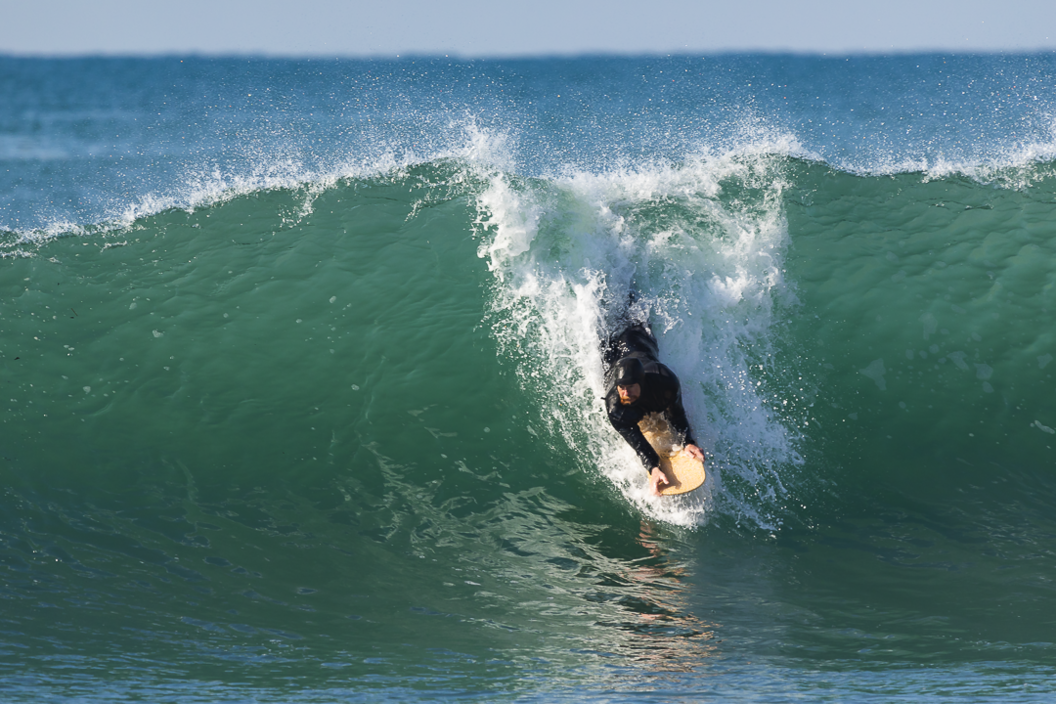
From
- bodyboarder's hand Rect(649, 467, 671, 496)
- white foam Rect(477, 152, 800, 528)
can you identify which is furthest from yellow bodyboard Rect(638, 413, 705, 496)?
white foam Rect(477, 152, 800, 528)

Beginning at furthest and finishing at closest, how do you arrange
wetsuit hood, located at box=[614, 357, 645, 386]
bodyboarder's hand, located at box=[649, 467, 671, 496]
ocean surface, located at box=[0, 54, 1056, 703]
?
wetsuit hood, located at box=[614, 357, 645, 386] → bodyboarder's hand, located at box=[649, 467, 671, 496] → ocean surface, located at box=[0, 54, 1056, 703]

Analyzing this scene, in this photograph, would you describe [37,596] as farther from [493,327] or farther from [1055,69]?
[1055,69]

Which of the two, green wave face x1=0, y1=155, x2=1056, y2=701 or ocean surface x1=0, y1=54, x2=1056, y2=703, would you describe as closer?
ocean surface x1=0, y1=54, x2=1056, y2=703

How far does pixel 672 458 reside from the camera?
5.58 metres

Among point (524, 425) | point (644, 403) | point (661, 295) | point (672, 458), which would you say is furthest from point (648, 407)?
point (661, 295)

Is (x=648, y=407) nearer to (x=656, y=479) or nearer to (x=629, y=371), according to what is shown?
(x=629, y=371)

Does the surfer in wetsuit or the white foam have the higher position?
the white foam

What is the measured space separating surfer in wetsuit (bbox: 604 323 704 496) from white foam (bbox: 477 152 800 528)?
0.45m

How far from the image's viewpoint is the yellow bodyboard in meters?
5.43

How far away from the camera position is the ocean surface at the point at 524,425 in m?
4.60

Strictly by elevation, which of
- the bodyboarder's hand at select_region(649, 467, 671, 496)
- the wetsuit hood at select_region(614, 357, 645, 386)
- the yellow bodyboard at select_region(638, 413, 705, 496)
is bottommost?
the bodyboarder's hand at select_region(649, 467, 671, 496)

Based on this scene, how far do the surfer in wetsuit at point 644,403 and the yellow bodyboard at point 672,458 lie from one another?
0.20ft

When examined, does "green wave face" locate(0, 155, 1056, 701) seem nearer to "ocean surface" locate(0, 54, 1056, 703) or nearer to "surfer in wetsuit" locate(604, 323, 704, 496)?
"ocean surface" locate(0, 54, 1056, 703)

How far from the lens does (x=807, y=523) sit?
220 inches
